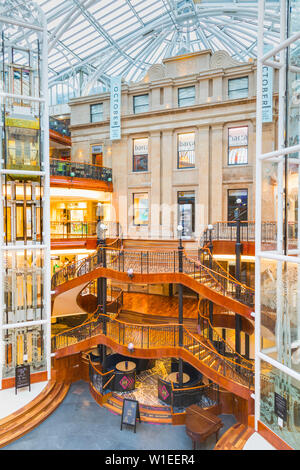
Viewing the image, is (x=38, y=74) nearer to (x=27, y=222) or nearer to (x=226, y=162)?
(x=27, y=222)

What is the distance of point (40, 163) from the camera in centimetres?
1028

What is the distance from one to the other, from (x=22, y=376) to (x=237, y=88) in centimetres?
1762

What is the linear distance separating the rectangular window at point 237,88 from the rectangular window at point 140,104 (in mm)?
5303

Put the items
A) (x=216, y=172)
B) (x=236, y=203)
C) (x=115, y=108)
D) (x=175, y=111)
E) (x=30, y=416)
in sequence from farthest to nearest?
(x=115, y=108) → (x=175, y=111) → (x=216, y=172) → (x=236, y=203) → (x=30, y=416)

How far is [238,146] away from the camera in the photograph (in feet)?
56.6

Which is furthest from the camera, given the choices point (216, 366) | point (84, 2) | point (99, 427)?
point (84, 2)

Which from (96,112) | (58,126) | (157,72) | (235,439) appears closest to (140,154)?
(96,112)

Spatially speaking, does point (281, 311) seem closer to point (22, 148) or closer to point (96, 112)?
point (22, 148)

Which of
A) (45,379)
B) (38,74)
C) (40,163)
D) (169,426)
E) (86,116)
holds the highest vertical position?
(86,116)

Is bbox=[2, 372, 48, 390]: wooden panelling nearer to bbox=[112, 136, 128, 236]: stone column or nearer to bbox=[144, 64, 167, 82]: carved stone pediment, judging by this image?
bbox=[112, 136, 128, 236]: stone column

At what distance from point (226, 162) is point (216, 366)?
455 inches

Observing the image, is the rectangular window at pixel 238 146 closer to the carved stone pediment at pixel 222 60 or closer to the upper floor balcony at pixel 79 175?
the carved stone pediment at pixel 222 60

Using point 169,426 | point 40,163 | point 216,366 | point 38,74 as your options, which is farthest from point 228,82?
point 169,426

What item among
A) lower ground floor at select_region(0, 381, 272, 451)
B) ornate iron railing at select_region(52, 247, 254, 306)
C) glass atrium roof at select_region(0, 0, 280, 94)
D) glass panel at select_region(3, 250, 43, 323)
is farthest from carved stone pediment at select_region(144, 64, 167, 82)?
lower ground floor at select_region(0, 381, 272, 451)
